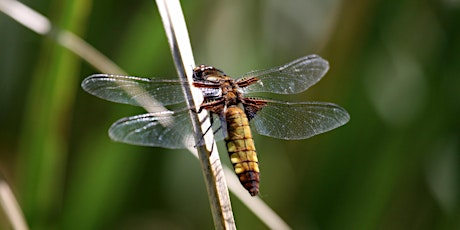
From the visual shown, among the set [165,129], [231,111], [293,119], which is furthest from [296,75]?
[165,129]

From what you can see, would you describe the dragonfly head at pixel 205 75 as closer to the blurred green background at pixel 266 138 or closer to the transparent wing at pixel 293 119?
the transparent wing at pixel 293 119

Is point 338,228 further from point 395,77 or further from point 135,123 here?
point 135,123

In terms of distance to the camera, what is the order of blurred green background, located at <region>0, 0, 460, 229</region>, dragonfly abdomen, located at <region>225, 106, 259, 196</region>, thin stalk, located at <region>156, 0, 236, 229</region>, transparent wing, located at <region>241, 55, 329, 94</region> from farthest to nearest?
blurred green background, located at <region>0, 0, 460, 229</region> < transparent wing, located at <region>241, 55, 329, 94</region> < dragonfly abdomen, located at <region>225, 106, 259, 196</region> < thin stalk, located at <region>156, 0, 236, 229</region>

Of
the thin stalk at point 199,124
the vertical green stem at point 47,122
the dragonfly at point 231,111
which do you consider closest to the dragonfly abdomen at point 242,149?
the dragonfly at point 231,111

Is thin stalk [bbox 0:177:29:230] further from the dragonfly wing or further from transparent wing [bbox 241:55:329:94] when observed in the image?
transparent wing [bbox 241:55:329:94]

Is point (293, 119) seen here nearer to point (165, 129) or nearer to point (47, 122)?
point (165, 129)

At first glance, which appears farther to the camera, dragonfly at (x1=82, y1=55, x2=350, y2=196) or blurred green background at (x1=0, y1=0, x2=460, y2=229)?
blurred green background at (x1=0, y1=0, x2=460, y2=229)

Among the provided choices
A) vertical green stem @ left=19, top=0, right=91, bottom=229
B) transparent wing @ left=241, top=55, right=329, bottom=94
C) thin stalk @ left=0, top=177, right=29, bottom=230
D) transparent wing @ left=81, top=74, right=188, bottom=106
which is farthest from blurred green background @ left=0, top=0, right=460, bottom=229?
transparent wing @ left=241, top=55, right=329, bottom=94
